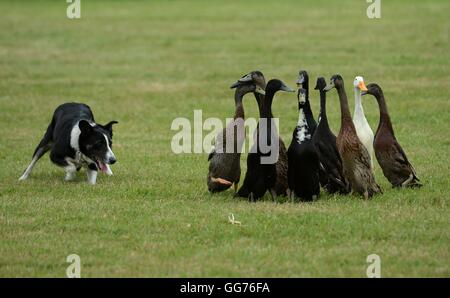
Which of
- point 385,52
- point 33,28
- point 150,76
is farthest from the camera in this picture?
point 33,28

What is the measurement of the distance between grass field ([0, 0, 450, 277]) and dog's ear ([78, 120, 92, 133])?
0.73 metres

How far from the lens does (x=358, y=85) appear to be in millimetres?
10102

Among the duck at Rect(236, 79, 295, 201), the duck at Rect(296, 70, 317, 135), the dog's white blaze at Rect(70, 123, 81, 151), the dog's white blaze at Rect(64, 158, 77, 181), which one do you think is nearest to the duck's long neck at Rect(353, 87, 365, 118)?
the duck at Rect(296, 70, 317, 135)

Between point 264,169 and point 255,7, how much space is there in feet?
85.4

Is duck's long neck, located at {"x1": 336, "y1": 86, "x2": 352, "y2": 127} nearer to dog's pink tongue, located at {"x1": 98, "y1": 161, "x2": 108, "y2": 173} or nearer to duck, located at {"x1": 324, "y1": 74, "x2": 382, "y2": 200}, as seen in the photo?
duck, located at {"x1": 324, "y1": 74, "x2": 382, "y2": 200}

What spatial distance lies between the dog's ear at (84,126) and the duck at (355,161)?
10.7 feet

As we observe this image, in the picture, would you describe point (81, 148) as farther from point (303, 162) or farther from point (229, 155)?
point (303, 162)

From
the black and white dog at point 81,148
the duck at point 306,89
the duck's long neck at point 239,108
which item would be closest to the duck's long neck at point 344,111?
the duck at point 306,89

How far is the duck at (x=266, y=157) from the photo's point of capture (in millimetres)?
9297

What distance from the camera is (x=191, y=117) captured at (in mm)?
16141

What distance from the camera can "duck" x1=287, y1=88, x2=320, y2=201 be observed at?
923cm
